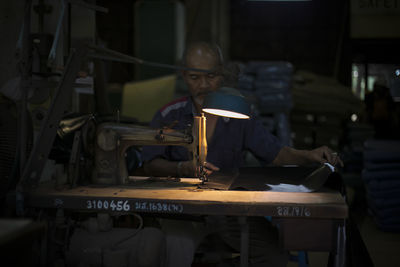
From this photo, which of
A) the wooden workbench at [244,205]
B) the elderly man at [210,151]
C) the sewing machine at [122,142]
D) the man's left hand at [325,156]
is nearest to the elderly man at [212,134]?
the elderly man at [210,151]

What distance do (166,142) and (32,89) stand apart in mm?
628

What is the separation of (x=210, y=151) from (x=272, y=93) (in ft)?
8.50

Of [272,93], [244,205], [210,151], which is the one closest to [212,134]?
[210,151]

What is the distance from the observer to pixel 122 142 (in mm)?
1952

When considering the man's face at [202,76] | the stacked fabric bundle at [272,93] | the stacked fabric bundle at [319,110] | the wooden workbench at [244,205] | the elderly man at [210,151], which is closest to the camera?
the wooden workbench at [244,205]

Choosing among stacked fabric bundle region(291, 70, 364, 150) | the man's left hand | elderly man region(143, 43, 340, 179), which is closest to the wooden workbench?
the man's left hand

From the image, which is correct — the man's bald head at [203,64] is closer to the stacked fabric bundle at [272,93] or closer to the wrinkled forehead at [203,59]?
the wrinkled forehead at [203,59]

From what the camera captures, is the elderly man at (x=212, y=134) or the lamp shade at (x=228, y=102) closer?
the lamp shade at (x=228, y=102)

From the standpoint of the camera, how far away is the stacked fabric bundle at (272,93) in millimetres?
4973

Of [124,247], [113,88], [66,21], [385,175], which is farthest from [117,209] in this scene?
[113,88]

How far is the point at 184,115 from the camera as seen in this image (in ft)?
8.41

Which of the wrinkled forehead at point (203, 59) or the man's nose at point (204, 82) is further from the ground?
the wrinkled forehead at point (203, 59)

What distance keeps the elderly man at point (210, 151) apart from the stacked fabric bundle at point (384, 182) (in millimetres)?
1888

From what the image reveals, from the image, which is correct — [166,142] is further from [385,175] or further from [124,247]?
[385,175]
